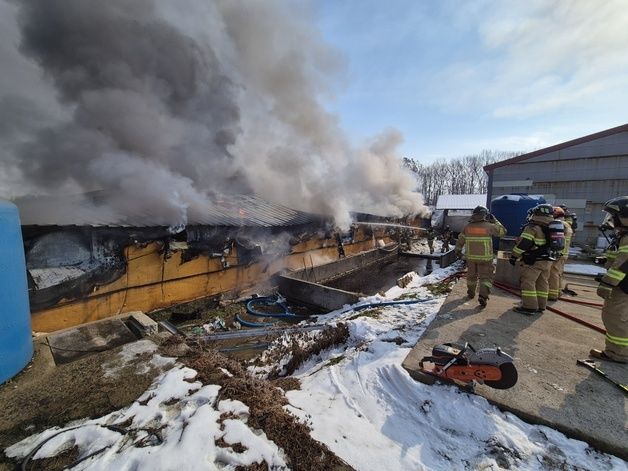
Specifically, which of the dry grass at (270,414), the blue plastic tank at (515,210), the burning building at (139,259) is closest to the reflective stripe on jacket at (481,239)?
the dry grass at (270,414)

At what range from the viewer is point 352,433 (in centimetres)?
212

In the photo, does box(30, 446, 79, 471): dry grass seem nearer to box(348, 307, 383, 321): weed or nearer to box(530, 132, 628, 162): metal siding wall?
box(348, 307, 383, 321): weed

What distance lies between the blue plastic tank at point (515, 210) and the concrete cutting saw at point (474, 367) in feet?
26.8

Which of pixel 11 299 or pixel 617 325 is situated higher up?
pixel 11 299

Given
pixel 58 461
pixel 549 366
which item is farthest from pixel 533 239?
pixel 58 461

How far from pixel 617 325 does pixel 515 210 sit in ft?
23.2

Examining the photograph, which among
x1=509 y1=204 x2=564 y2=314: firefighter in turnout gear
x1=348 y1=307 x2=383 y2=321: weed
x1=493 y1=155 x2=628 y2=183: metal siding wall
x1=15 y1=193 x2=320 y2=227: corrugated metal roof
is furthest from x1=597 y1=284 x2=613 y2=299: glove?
x1=493 y1=155 x2=628 y2=183: metal siding wall

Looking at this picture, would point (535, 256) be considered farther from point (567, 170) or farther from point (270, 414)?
point (567, 170)

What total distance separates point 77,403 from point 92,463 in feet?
2.46

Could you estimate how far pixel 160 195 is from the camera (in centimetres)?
648

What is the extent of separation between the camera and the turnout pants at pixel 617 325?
2881 millimetres

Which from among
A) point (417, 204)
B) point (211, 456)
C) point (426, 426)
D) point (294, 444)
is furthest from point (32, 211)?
point (417, 204)

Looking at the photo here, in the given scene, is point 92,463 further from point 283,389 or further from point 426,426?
point 426,426

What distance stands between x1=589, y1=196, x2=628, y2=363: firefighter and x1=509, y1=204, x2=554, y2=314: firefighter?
44.7 inches
